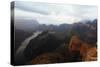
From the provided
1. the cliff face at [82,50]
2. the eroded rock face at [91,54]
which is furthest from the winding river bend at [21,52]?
the eroded rock face at [91,54]

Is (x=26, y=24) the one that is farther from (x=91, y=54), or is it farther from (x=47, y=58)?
(x=91, y=54)

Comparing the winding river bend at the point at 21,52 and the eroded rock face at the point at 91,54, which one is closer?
the winding river bend at the point at 21,52

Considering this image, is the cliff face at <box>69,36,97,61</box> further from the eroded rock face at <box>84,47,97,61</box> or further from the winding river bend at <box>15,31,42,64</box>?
the winding river bend at <box>15,31,42,64</box>

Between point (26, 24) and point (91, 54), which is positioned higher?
point (26, 24)

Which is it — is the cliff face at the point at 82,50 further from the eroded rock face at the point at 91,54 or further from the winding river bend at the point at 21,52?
the winding river bend at the point at 21,52

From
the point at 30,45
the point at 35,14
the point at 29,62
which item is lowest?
the point at 29,62

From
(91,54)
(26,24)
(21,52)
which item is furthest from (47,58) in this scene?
(91,54)

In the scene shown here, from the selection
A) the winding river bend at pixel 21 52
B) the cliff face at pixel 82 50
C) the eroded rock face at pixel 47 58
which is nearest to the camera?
the winding river bend at pixel 21 52

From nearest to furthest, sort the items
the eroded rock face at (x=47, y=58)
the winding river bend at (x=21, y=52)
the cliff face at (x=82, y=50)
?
1. the winding river bend at (x=21, y=52)
2. the eroded rock face at (x=47, y=58)
3. the cliff face at (x=82, y=50)

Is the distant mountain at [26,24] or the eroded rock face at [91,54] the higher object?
the distant mountain at [26,24]
